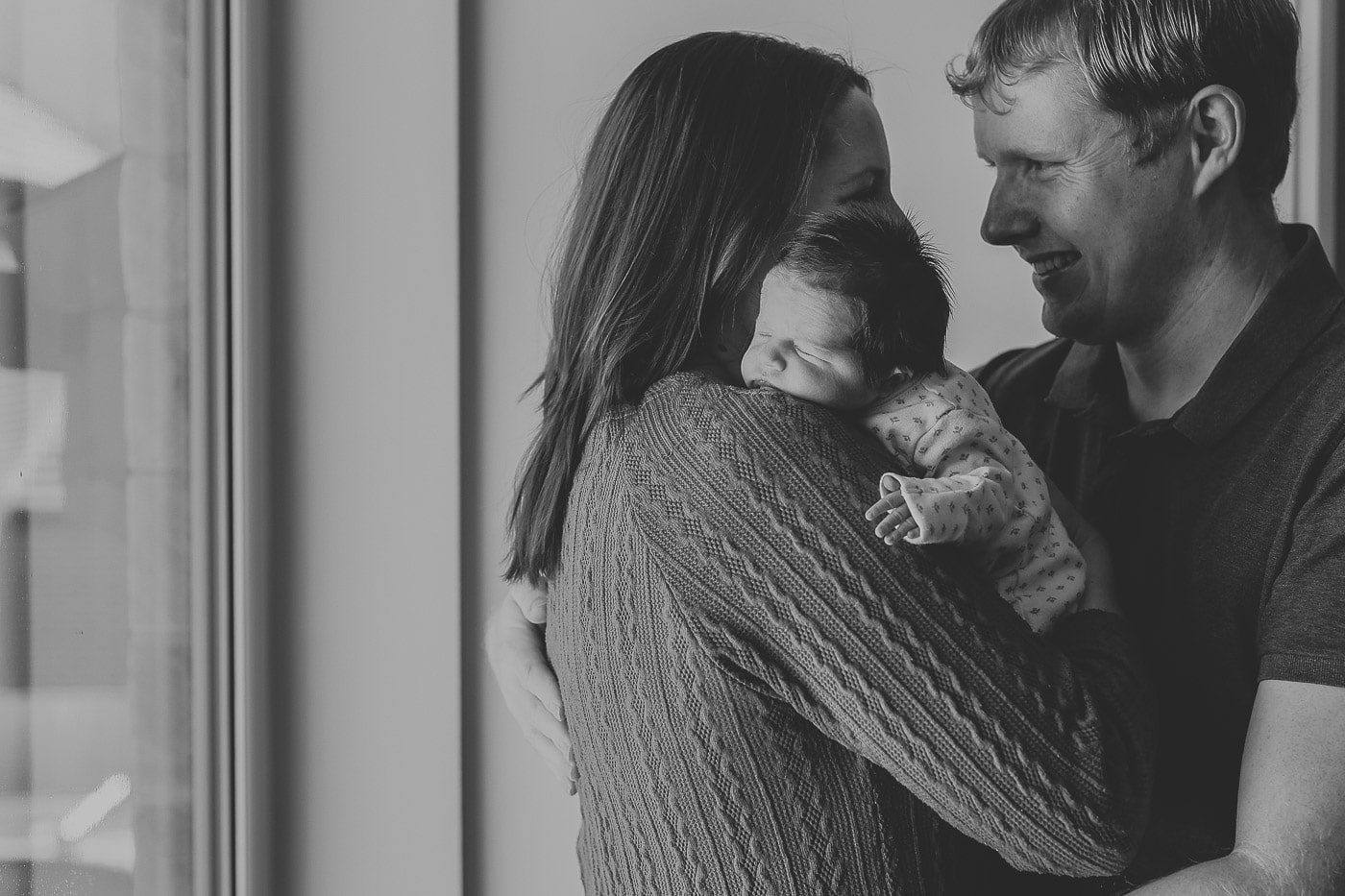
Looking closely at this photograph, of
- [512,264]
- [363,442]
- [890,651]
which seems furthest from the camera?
[512,264]

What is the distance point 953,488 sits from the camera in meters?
0.83

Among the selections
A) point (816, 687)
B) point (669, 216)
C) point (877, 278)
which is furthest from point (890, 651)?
point (669, 216)

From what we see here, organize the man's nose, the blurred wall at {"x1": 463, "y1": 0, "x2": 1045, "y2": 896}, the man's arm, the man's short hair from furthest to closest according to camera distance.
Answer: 1. the blurred wall at {"x1": 463, "y1": 0, "x2": 1045, "y2": 896}
2. the man's nose
3. the man's short hair
4. the man's arm

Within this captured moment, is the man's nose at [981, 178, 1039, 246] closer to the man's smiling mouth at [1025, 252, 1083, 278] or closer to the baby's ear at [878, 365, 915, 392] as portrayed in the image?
the man's smiling mouth at [1025, 252, 1083, 278]

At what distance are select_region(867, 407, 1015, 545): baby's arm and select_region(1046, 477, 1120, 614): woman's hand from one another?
0.15 metres

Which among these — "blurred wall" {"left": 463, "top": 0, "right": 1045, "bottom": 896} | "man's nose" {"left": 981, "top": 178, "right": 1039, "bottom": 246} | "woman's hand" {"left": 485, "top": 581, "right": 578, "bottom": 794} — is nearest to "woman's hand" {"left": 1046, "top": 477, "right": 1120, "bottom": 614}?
"man's nose" {"left": 981, "top": 178, "right": 1039, "bottom": 246}

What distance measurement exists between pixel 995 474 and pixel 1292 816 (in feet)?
1.30

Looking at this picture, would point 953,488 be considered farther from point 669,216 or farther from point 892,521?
point 669,216

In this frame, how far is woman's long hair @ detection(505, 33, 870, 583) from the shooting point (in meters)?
0.92

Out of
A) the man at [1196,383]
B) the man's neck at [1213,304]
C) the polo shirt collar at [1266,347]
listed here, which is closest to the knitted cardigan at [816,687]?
the man at [1196,383]

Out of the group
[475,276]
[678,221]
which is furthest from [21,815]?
[475,276]

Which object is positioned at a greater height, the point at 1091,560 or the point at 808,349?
the point at 808,349

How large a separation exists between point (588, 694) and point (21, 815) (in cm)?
58

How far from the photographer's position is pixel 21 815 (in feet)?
3.26
